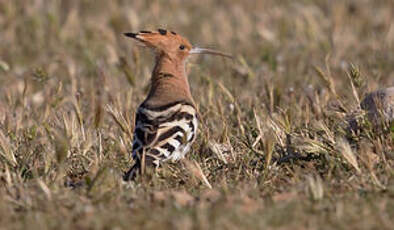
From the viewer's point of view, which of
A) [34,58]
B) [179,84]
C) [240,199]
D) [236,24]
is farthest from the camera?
[236,24]

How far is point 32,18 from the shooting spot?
8.20 m

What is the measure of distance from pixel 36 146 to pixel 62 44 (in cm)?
377

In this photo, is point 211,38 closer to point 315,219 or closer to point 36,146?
point 36,146

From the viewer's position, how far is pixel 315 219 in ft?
10.0

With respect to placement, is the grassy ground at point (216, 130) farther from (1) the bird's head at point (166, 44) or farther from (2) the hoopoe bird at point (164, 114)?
(1) the bird's head at point (166, 44)

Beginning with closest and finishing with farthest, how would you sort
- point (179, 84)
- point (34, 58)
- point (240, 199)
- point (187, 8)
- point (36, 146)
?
point (240, 199)
point (36, 146)
point (179, 84)
point (34, 58)
point (187, 8)

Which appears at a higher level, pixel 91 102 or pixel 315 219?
pixel 315 219

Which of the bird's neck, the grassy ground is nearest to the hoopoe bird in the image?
the bird's neck

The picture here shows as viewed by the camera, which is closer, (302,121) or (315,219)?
(315,219)

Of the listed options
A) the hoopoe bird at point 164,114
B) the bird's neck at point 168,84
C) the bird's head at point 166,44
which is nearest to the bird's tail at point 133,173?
the hoopoe bird at point 164,114

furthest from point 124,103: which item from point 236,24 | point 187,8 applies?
point 187,8

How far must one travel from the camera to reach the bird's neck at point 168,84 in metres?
4.43

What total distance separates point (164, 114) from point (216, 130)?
0.77m

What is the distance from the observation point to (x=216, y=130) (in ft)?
15.8
